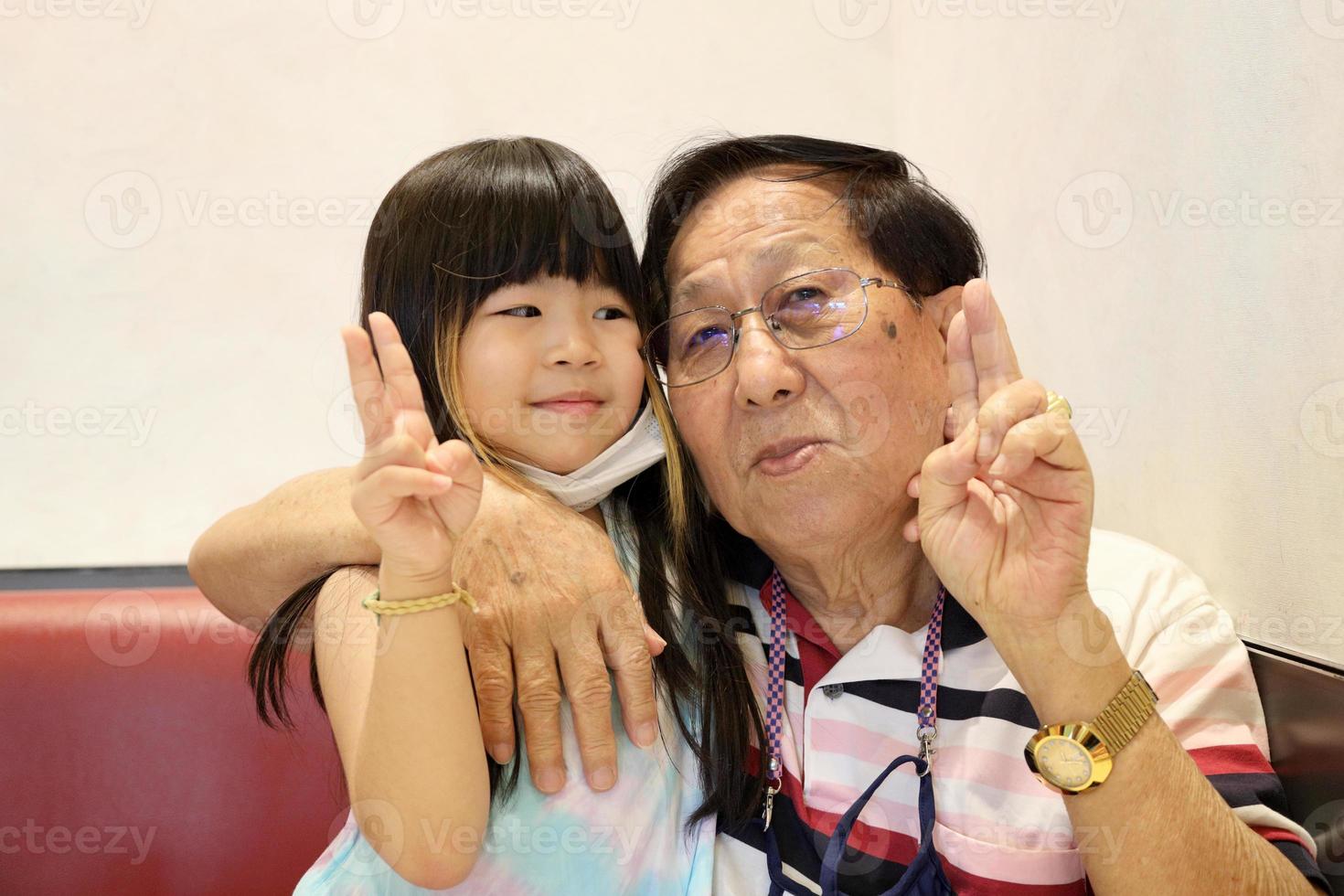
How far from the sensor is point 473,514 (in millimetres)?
986

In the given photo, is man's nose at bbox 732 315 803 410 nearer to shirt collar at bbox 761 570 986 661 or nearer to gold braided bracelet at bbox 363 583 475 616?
shirt collar at bbox 761 570 986 661

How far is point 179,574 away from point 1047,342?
1.90 m

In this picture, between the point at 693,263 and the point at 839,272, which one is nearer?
the point at 839,272

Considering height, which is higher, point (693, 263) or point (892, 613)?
point (693, 263)

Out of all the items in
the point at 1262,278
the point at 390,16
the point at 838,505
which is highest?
the point at 390,16

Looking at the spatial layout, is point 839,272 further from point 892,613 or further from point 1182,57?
point 1182,57

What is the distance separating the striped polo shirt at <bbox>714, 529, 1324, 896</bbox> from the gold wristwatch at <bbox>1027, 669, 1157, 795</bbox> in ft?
0.34

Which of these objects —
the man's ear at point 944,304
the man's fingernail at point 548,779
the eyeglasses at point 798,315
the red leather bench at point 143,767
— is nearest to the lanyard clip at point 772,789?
the man's fingernail at point 548,779

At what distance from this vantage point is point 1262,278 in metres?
1.25

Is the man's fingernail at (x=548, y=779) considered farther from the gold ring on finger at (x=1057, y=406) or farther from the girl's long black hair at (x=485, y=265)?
the gold ring on finger at (x=1057, y=406)

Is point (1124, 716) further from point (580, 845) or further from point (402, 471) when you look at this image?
point (402, 471)

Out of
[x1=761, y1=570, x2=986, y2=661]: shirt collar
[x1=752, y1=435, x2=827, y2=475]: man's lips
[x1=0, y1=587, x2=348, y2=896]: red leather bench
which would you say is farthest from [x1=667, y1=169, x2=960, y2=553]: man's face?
[x1=0, y1=587, x2=348, y2=896]: red leather bench

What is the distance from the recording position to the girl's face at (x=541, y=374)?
4.26 feet

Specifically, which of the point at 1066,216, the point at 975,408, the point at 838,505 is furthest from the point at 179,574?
the point at 1066,216
